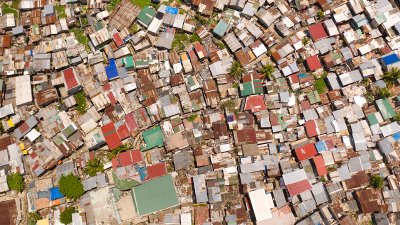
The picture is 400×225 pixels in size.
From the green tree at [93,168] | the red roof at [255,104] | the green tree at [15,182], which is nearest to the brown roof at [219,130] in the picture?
the red roof at [255,104]

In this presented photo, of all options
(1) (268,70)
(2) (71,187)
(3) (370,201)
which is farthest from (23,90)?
(3) (370,201)

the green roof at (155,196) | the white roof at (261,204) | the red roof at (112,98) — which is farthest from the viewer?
the red roof at (112,98)

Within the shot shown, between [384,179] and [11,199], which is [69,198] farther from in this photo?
[384,179]

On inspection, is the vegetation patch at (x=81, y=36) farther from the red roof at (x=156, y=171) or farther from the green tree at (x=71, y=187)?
the red roof at (x=156, y=171)

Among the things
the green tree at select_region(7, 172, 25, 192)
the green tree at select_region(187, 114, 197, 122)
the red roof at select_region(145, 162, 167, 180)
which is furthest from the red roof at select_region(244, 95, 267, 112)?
the green tree at select_region(7, 172, 25, 192)

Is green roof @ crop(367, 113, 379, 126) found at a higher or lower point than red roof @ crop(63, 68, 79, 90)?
lower

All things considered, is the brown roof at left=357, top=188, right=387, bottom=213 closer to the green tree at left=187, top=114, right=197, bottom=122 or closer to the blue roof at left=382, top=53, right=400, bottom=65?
the blue roof at left=382, top=53, right=400, bottom=65
